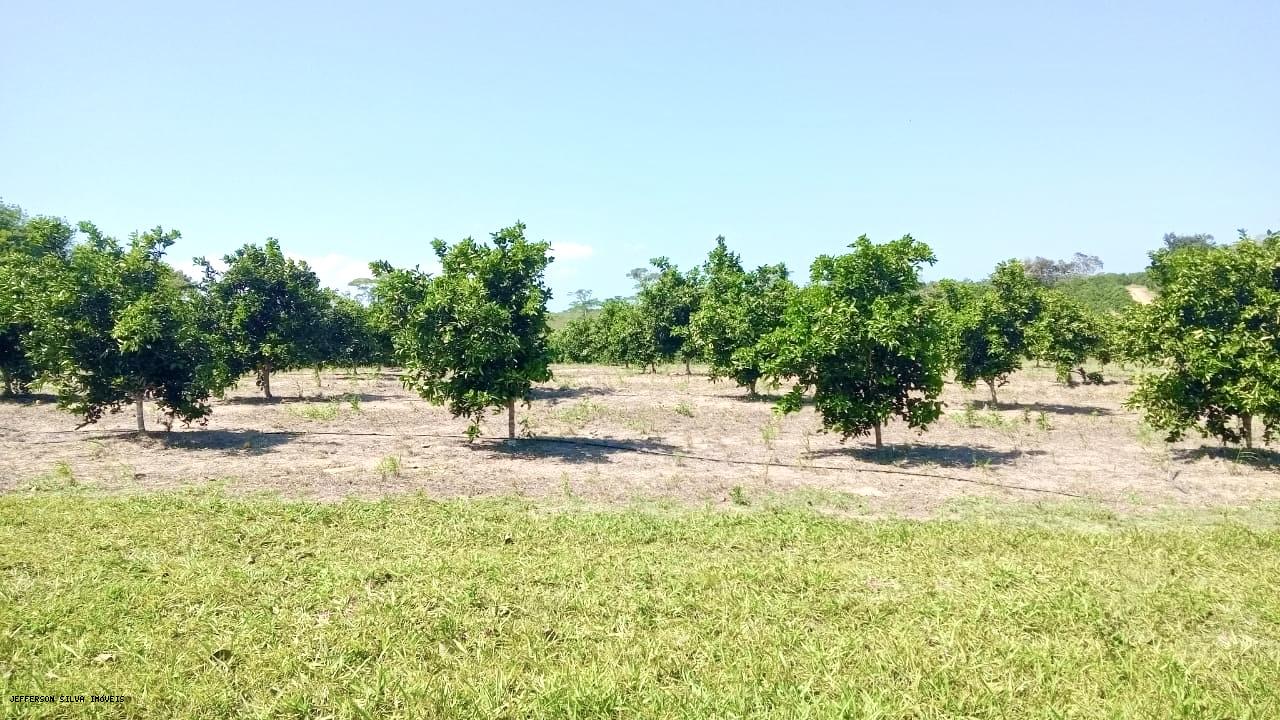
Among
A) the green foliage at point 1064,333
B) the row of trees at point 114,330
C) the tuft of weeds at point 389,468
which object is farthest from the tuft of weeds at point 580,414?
the green foliage at point 1064,333

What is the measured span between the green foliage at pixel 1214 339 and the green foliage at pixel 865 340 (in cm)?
495

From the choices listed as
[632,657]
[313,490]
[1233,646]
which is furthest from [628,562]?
[313,490]

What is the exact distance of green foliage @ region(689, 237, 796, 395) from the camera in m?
33.2

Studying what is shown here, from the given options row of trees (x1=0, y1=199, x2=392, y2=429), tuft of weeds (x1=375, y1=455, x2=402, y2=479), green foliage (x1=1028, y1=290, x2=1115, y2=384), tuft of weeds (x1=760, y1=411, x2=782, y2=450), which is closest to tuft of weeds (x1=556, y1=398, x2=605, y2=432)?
tuft of weeds (x1=760, y1=411, x2=782, y2=450)

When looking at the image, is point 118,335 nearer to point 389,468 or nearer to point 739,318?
point 389,468

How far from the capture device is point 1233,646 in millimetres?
6852

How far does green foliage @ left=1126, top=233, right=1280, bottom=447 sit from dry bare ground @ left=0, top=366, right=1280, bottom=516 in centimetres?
125

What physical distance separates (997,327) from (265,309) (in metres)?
30.7

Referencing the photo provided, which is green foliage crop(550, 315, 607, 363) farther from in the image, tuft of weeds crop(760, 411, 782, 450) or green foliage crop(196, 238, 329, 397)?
tuft of weeds crop(760, 411, 782, 450)

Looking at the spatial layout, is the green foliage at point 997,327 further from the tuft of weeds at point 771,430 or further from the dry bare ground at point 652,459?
the tuft of weeds at point 771,430

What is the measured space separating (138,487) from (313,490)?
3375mm

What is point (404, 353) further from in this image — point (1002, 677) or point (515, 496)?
point (1002, 677)

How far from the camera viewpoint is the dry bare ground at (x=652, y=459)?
13914 millimetres

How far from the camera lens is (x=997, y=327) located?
95.1ft
